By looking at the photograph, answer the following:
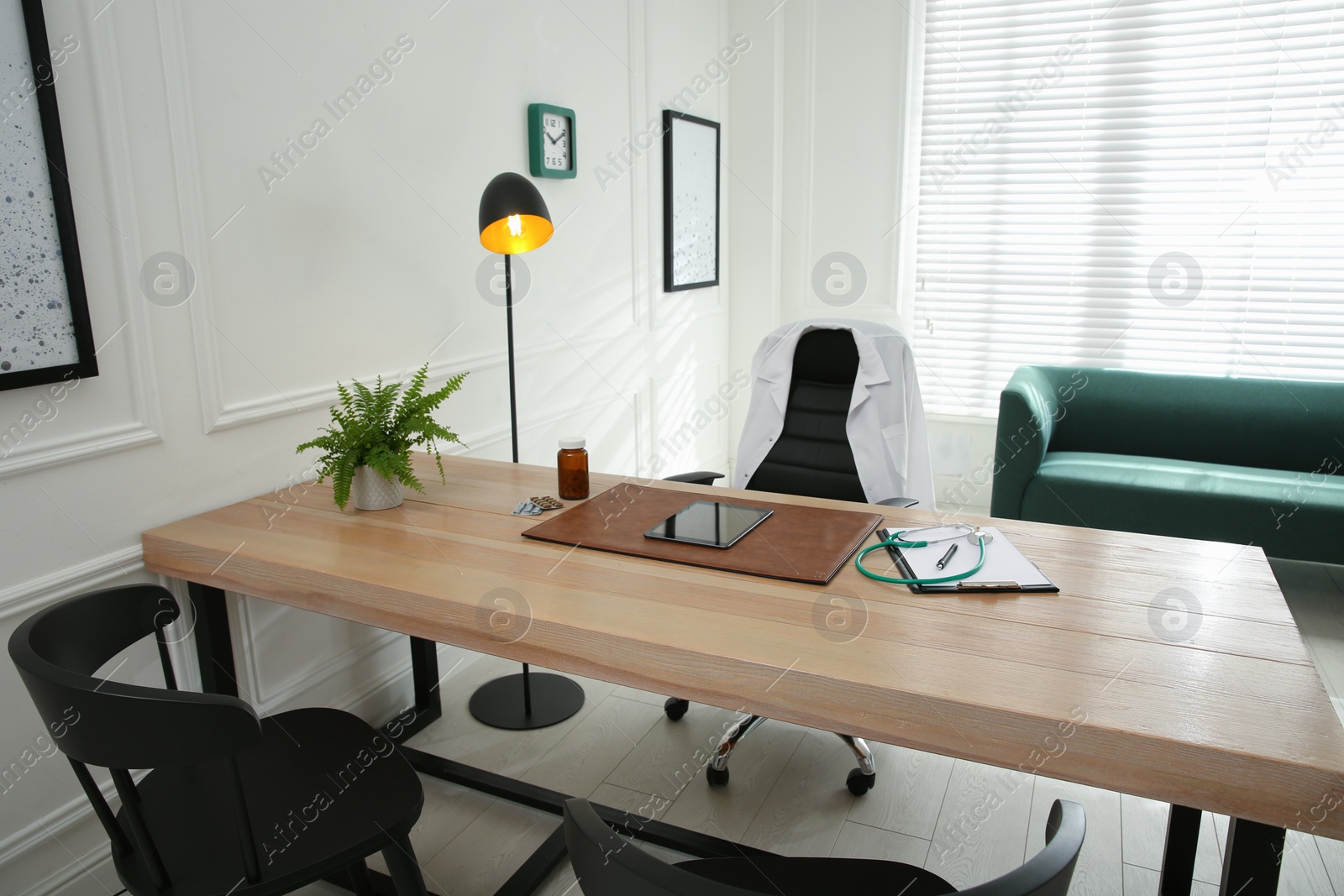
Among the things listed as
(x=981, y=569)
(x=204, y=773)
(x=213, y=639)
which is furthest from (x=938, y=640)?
(x=213, y=639)

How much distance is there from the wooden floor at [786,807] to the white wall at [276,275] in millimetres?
585

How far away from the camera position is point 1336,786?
3.34ft

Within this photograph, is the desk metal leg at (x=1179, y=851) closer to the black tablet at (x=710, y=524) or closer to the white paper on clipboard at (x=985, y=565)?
the white paper on clipboard at (x=985, y=565)

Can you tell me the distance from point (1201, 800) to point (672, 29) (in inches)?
150

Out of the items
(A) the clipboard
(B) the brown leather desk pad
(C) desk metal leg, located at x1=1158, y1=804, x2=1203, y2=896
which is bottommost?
(C) desk metal leg, located at x1=1158, y1=804, x2=1203, y2=896

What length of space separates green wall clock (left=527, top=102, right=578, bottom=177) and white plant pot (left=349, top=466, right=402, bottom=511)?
5.02 ft

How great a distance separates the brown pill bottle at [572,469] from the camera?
2084mm

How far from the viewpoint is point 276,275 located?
87.1 inches

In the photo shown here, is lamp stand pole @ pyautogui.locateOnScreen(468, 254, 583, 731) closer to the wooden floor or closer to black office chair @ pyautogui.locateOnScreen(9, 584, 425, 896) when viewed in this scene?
the wooden floor

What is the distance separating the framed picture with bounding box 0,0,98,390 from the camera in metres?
1.63

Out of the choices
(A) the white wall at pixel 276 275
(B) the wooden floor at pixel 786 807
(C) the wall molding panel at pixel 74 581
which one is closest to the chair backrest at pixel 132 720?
(C) the wall molding panel at pixel 74 581

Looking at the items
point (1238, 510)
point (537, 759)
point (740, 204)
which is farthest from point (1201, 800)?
point (740, 204)

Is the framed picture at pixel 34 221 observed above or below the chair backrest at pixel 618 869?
above

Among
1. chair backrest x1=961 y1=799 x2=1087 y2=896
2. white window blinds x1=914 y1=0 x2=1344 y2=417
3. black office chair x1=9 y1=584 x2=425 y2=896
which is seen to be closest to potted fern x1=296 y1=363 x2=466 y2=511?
black office chair x1=9 y1=584 x2=425 y2=896
